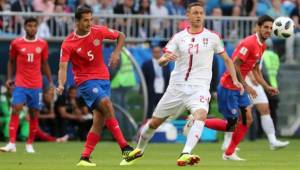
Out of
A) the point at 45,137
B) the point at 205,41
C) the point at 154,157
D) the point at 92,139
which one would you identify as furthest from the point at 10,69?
the point at 205,41

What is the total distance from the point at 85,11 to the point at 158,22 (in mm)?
12132

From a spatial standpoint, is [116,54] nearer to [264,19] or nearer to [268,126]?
[264,19]

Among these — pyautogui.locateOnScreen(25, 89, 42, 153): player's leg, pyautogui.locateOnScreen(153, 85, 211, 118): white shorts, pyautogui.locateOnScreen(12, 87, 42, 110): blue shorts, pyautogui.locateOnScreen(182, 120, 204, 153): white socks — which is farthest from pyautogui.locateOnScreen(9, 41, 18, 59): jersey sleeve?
pyautogui.locateOnScreen(182, 120, 204, 153): white socks

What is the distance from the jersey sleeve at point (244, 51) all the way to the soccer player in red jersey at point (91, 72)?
2935 mm

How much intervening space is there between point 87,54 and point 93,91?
584mm

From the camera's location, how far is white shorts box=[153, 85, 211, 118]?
16.5 metres

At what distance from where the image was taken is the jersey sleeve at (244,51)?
62.8 feet

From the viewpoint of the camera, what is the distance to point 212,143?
26062 millimetres

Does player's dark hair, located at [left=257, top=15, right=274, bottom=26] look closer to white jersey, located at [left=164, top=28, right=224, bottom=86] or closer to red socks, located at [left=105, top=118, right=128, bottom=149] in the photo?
white jersey, located at [left=164, top=28, right=224, bottom=86]

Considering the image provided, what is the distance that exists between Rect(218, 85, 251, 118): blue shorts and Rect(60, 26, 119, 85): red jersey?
132 inches

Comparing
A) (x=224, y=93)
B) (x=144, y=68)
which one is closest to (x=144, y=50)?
(x=144, y=68)

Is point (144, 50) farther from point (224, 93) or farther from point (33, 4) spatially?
point (224, 93)

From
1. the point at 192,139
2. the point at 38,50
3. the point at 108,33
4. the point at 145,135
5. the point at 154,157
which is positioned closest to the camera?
the point at 192,139

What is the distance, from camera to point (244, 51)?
63.0ft
